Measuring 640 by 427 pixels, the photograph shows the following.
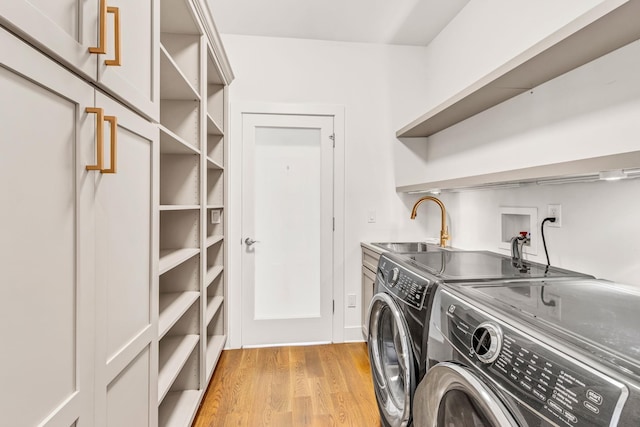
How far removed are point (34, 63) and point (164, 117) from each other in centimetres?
140

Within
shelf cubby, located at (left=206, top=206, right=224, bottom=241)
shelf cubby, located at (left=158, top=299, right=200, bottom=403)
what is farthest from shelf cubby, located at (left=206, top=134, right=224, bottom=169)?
shelf cubby, located at (left=158, top=299, right=200, bottom=403)

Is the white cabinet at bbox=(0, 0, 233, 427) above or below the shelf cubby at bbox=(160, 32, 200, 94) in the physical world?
below

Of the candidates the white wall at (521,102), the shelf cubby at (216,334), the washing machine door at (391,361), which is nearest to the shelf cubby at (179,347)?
the shelf cubby at (216,334)

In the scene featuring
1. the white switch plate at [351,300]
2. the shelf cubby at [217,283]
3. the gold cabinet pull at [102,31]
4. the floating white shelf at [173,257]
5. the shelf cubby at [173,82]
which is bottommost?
the white switch plate at [351,300]

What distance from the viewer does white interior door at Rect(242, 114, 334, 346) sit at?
108 inches

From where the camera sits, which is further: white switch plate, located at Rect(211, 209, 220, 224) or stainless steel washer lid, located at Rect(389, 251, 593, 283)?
white switch plate, located at Rect(211, 209, 220, 224)

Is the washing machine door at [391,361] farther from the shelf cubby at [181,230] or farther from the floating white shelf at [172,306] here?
the shelf cubby at [181,230]

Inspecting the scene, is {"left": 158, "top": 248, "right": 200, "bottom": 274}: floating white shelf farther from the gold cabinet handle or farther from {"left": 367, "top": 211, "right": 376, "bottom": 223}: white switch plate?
{"left": 367, "top": 211, "right": 376, "bottom": 223}: white switch plate

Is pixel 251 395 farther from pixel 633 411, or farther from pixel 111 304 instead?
pixel 633 411

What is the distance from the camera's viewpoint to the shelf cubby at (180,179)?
1.89 m

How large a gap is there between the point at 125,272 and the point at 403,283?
1.09 metres

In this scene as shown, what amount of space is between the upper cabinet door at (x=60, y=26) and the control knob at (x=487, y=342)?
115 cm

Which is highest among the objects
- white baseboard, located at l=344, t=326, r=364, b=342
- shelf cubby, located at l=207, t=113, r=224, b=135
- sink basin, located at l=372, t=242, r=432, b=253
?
shelf cubby, located at l=207, t=113, r=224, b=135

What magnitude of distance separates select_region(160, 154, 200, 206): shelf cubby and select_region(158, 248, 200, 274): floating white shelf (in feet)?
0.92
